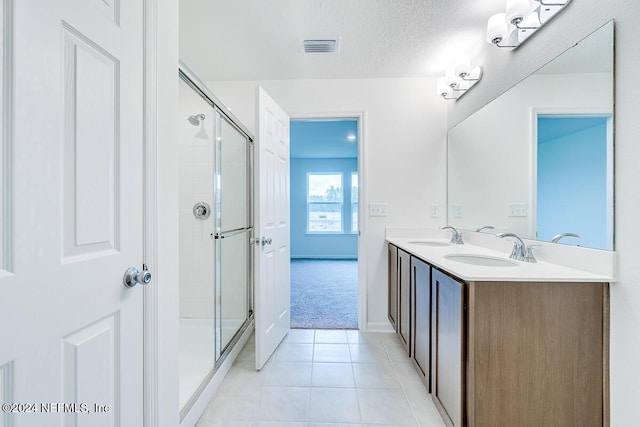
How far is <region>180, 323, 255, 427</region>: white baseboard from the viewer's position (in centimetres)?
138

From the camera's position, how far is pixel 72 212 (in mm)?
680

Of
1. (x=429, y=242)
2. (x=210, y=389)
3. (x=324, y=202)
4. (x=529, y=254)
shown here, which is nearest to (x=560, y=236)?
(x=529, y=254)

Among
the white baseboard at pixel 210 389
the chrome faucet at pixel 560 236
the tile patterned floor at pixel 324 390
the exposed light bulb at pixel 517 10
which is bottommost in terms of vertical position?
the tile patterned floor at pixel 324 390

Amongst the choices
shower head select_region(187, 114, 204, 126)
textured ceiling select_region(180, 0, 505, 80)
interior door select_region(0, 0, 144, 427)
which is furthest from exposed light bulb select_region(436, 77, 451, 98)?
interior door select_region(0, 0, 144, 427)

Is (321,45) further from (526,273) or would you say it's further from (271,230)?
(526,273)

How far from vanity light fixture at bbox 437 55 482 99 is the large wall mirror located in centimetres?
27

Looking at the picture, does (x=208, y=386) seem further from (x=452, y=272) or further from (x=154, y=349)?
(x=452, y=272)

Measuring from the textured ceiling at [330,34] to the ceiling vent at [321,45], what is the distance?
48 mm

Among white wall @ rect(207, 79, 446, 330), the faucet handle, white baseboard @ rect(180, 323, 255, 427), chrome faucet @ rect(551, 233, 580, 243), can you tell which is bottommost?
white baseboard @ rect(180, 323, 255, 427)

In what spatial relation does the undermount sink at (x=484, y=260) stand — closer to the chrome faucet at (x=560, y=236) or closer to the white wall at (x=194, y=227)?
the chrome faucet at (x=560, y=236)

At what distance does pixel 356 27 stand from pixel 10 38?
1.82m

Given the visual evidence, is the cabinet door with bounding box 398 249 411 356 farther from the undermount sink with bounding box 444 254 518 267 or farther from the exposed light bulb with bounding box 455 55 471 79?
the exposed light bulb with bounding box 455 55 471 79

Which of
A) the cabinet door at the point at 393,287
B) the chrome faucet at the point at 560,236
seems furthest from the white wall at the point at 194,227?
the chrome faucet at the point at 560,236

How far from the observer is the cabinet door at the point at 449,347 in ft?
3.86
